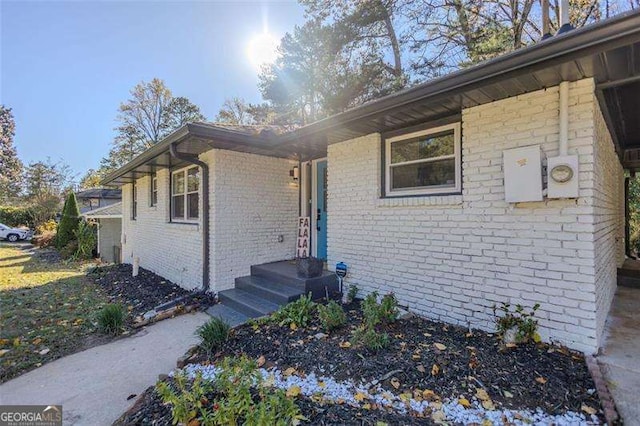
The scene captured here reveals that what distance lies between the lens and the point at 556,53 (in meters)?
2.42

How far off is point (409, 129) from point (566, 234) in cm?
228

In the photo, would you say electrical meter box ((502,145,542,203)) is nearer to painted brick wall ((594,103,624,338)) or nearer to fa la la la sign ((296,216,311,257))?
painted brick wall ((594,103,624,338))

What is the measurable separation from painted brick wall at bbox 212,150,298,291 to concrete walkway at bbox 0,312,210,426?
170 centimetres

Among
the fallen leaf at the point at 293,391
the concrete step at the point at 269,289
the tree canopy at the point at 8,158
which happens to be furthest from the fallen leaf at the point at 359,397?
the tree canopy at the point at 8,158

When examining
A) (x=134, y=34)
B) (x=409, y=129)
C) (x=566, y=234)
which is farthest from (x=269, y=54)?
(x=566, y=234)

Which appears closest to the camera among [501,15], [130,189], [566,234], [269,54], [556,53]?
[556,53]

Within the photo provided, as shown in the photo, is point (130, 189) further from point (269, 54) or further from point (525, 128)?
point (525, 128)

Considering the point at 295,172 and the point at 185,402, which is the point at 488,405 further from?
the point at 295,172

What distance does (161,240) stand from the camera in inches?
318

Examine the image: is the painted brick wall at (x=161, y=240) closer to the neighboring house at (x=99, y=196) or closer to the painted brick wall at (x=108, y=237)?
the painted brick wall at (x=108, y=237)

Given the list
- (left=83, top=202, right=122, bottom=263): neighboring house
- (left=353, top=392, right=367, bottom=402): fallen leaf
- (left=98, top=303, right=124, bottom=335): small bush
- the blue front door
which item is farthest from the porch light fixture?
(left=83, top=202, right=122, bottom=263): neighboring house

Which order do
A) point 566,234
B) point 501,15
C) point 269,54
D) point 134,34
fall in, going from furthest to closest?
point 269,54 → point 501,15 → point 134,34 → point 566,234

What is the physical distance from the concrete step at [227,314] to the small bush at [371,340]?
2030 mm

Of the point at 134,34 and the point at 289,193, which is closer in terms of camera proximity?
the point at 289,193
